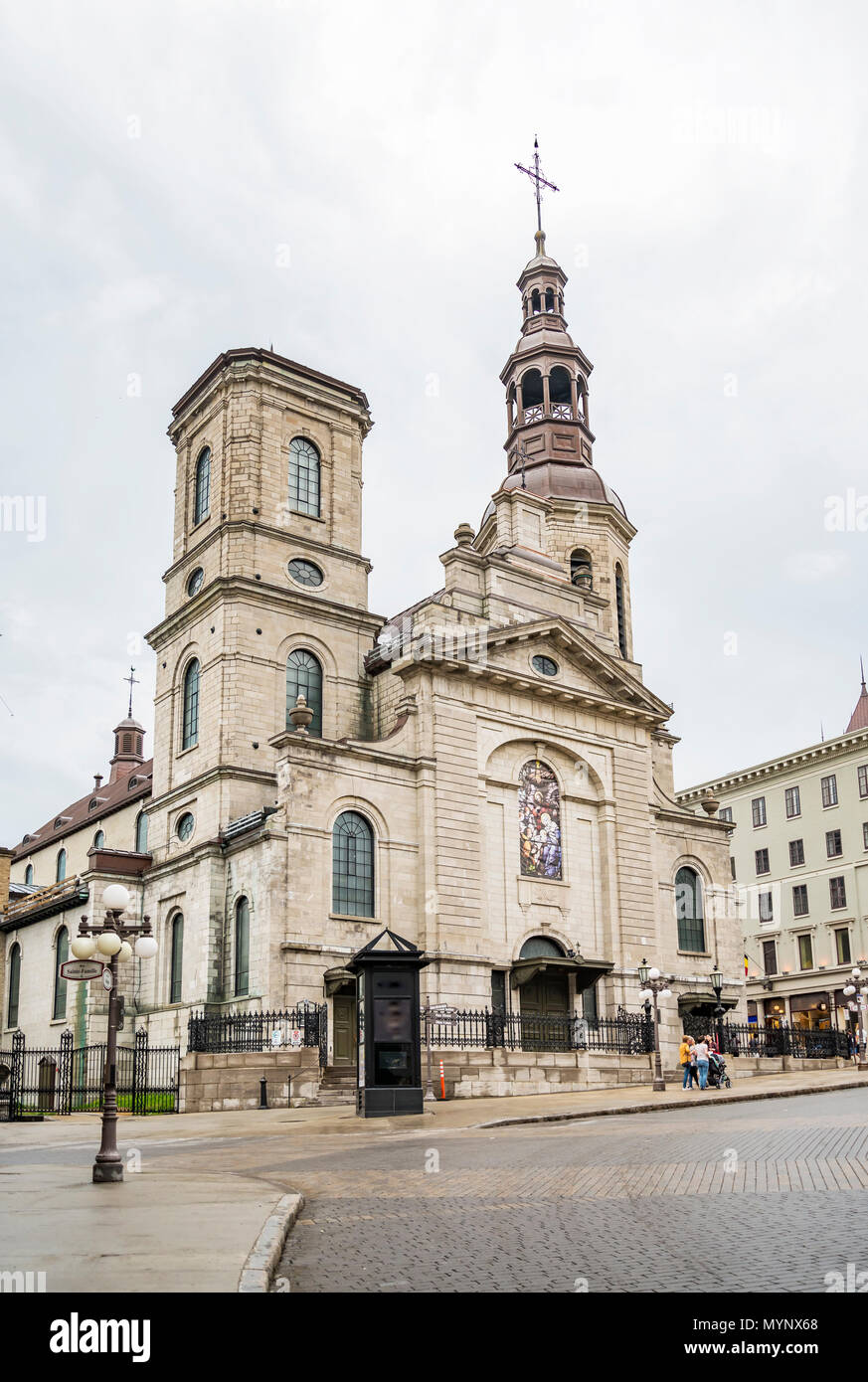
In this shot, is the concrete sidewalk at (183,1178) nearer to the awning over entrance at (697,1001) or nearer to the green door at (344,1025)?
the green door at (344,1025)

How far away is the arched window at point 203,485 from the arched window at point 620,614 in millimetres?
20282

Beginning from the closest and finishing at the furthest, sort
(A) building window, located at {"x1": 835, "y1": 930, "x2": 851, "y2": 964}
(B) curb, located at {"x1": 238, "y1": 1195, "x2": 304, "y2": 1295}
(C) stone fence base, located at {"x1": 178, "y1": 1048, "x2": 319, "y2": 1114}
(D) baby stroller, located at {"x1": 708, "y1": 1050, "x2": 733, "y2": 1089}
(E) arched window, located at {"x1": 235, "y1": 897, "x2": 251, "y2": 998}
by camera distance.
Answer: (B) curb, located at {"x1": 238, "y1": 1195, "x2": 304, "y2": 1295}, (C) stone fence base, located at {"x1": 178, "y1": 1048, "x2": 319, "y2": 1114}, (D) baby stroller, located at {"x1": 708, "y1": 1050, "x2": 733, "y2": 1089}, (E) arched window, located at {"x1": 235, "y1": 897, "x2": 251, "y2": 998}, (A) building window, located at {"x1": 835, "y1": 930, "x2": 851, "y2": 964}

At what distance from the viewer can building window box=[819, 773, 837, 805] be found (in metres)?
69.1

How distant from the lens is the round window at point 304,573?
46.7 meters

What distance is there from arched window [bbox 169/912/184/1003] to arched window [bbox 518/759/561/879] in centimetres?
1193

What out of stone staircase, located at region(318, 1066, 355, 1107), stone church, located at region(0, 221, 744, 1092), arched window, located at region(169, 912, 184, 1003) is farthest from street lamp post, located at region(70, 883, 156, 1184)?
arched window, located at region(169, 912, 184, 1003)

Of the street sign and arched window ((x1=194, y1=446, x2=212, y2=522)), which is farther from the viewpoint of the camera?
arched window ((x1=194, y1=446, x2=212, y2=522))

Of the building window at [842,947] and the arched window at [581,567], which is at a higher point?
the arched window at [581,567]

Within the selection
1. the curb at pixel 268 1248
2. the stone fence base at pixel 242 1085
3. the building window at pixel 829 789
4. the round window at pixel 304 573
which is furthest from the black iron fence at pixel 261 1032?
the building window at pixel 829 789

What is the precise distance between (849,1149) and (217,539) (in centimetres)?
3529

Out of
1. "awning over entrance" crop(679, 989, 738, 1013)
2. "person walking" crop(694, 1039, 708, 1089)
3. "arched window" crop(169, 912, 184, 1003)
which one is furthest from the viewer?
"awning over entrance" crop(679, 989, 738, 1013)

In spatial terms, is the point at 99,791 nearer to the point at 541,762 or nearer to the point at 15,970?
the point at 15,970

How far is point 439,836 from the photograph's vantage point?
40781 millimetres

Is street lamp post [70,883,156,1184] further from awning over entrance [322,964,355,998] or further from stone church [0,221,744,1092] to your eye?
stone church [0,221,744,1092]
